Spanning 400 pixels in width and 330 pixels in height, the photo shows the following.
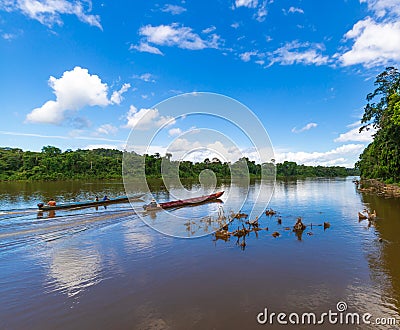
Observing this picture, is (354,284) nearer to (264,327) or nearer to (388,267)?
(388,267)

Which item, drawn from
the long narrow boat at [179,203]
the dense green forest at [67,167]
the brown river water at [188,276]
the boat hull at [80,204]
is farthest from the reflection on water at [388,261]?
the dense green forest at [67,167]

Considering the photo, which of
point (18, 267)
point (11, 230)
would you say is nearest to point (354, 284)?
point (18, 267)

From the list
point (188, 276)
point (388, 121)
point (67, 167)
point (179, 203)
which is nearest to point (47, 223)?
point (179, 203)

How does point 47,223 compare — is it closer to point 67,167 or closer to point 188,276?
point 188,276

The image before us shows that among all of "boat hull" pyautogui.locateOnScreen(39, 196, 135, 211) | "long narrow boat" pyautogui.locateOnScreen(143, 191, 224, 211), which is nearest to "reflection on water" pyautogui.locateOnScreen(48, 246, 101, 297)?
"long narrow boat" pyautogui.locateOnScreen(143, 191, 224, 211)

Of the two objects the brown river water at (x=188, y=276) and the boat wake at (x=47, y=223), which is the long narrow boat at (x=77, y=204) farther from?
the brown river water at (x=188, y=276)

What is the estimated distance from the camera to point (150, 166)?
7219 cm

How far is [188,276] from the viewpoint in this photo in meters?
9.75

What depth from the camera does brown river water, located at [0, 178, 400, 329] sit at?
23.6 feet

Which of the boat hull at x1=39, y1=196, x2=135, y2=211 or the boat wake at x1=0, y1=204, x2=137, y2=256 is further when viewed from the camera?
the boat hull at x1=39, y1=196, x2=135, y2=211

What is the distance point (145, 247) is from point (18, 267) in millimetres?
5100

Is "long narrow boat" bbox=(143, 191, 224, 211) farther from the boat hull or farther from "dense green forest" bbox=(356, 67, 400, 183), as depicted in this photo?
"dense green forest" bbox=(356, 67, 400, 183)

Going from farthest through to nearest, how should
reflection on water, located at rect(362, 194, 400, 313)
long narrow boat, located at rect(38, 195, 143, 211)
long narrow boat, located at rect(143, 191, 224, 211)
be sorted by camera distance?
1. long narrow boat, located at rect(143, 191, 224, 211)
2. long narrow boat, located at rect(38, 195, 143, 211)
3. reflection on water, located at rect(362, 194, 400, 313)

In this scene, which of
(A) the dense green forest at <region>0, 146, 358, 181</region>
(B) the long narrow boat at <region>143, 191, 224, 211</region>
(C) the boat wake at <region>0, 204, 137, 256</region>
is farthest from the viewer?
(A) the dense green forest at <region>0, 146, 358, 181</region>
